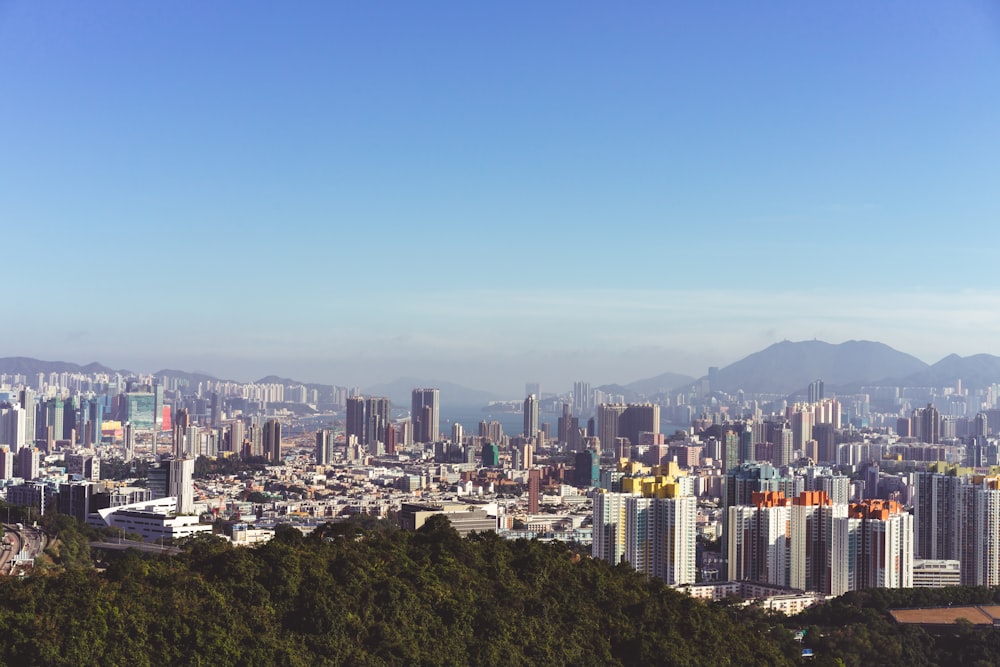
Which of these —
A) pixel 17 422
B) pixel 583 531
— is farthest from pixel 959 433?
pixel 17 422

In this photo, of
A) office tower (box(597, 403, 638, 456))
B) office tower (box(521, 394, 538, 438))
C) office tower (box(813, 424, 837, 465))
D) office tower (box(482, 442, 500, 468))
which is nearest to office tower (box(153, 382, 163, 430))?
office tower (box(521, 394, 538, 438))

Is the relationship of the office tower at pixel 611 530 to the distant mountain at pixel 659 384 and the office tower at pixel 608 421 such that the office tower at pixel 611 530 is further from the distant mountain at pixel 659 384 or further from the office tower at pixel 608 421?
the distant mountain at pixel 659 384

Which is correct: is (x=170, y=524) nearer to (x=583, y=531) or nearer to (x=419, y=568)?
(x=583, y=531)

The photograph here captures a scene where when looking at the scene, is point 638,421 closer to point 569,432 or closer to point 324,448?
point 569,432

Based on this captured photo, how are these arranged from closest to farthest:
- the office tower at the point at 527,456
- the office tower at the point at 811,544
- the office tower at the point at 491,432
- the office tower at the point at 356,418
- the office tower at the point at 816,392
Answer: the office tower at the point at 811,544 < the office tower at the point at 527,456 < the office tower at the point at 491,432 < the office tower at the point at 356,418 < the office tower at the point at 816,392

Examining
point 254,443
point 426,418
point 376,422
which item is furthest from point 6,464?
point 426,418

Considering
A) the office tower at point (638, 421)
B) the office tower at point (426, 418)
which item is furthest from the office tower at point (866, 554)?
the office tower at point (426, 418)
